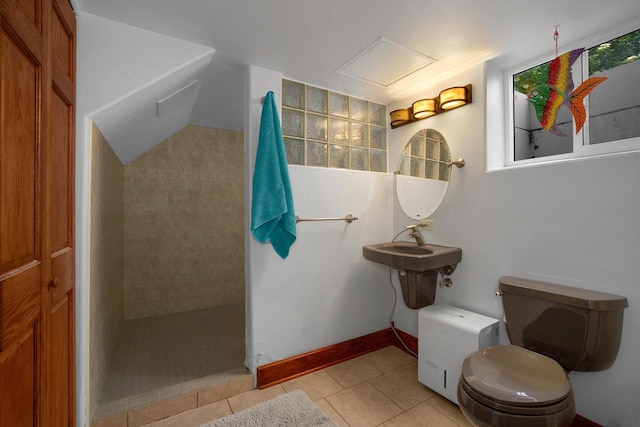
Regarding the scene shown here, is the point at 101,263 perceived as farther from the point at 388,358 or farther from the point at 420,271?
the point at 388,358

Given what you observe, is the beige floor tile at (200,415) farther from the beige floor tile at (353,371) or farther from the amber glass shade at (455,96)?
the amber glass shade at (455,96)

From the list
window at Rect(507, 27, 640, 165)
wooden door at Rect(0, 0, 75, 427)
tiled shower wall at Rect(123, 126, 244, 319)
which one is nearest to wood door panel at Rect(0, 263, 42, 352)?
wooden door at Rect(0, 0, 75, 427)

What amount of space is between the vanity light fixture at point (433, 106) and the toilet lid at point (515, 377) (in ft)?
4.91

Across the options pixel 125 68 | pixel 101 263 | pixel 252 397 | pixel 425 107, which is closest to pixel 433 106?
pixel 425 107

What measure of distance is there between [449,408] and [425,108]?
6.39 feet

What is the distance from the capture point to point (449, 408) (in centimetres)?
169

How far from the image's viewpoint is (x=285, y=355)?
6.59 ft

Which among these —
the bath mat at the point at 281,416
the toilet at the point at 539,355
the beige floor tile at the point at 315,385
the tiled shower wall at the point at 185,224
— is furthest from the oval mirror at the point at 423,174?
the tiled shower wall at the point at 185,224

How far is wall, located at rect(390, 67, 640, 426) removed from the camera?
134cm

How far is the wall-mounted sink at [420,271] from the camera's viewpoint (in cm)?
183

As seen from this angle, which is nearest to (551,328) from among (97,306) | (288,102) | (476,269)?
(476,269)

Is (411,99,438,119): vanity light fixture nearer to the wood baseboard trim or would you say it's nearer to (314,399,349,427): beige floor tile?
the wood baseboard trim

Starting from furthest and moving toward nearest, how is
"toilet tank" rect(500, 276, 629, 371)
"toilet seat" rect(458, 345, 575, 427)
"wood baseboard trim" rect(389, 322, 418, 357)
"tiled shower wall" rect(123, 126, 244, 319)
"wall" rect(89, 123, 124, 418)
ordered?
1. "tiled shower wall" rect(123, 126, 244, 319)
2. "wood baseboard trim" rect(389, 322, 418, 357)
3. "wall" rect(89, 123, 124, 418)
4. "toilet tank" rect(500, 276, 629, 371)
5. "toilet seat" rect(458, 345, 575, 427)

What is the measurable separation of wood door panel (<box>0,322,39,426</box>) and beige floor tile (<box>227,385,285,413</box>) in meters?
1.04
